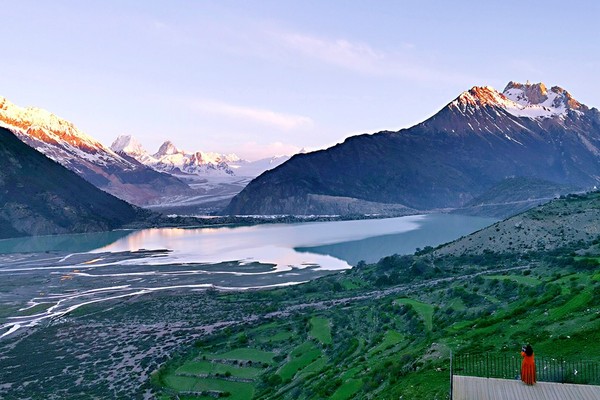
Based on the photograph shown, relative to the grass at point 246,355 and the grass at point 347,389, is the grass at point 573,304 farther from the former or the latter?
the grass at point 246,355

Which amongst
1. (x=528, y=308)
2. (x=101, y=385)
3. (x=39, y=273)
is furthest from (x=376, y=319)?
(x=39, y=273)

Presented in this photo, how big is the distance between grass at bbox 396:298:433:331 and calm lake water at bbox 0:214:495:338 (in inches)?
1031

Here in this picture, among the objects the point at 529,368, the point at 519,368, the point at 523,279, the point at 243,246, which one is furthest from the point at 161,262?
the point at 529,368

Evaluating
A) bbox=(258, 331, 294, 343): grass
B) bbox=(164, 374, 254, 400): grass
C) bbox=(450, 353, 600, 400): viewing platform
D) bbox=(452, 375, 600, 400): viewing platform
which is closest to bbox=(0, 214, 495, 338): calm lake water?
bbox=(164, 374, 254, 400): grass

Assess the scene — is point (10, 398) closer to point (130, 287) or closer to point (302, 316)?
point (302, 316)

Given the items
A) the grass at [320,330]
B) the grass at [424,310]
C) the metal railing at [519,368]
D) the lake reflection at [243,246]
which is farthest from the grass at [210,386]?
the lake reflection at [243,246]

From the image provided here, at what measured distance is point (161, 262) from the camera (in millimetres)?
79250

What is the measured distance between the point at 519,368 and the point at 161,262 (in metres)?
71.4

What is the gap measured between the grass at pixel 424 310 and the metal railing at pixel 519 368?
1105 cm

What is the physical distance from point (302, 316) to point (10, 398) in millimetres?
18459

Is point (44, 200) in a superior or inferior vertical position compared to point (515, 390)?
superior

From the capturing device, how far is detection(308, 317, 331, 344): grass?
98.6 feet

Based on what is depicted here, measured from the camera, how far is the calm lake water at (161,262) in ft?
181

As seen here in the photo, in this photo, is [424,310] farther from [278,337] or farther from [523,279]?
[278,337]
